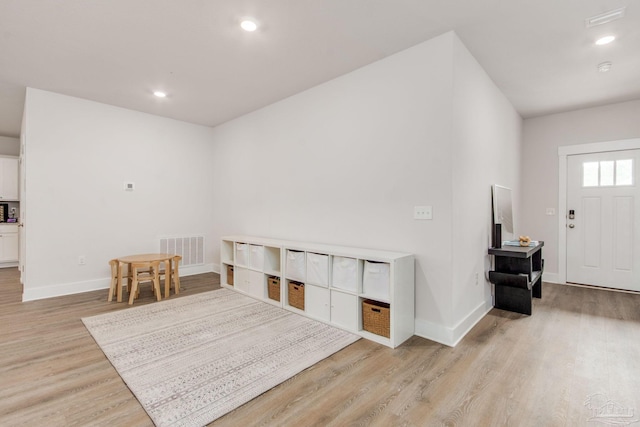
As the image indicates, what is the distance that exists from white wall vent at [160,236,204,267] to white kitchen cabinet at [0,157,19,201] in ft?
12.4

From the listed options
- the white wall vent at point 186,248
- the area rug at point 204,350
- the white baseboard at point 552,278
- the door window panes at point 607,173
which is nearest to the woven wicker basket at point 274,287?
the area rug at point 204,350

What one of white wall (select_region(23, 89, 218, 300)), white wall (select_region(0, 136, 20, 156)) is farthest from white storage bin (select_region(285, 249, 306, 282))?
white wall (select_region(0, 136, 20, 156))

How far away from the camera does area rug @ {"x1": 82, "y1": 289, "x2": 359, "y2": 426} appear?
6.07ft

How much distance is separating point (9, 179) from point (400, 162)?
24.8 ft

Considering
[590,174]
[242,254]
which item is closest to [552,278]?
[590,174]

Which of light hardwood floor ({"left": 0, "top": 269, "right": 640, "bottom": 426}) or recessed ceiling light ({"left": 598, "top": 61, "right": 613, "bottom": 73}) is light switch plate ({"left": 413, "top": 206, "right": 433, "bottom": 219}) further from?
recessed ceiling light ({"left": 598, "top": 61, "right": 613, "bottom": 73})

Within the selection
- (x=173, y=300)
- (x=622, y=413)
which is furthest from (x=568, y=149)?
(x=173, y=300)

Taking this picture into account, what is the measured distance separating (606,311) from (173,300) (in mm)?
5072

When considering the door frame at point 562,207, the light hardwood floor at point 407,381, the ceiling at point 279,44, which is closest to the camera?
the light hardwood floor at point 407,381

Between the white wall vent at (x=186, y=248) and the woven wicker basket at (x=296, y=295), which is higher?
the white wall vent at (x=186, y=248)

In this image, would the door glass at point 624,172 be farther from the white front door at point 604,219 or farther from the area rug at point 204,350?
the area rug at point 204,350

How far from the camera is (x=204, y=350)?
2.48 metres

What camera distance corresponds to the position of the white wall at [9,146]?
621cm

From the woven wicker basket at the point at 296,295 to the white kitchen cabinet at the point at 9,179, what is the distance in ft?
21.0
